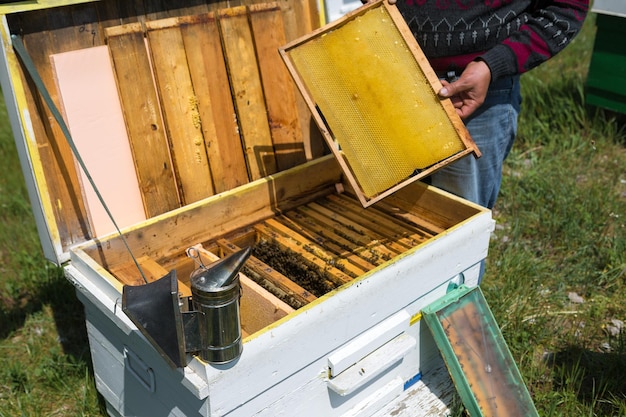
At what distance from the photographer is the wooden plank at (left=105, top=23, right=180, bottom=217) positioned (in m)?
2.37

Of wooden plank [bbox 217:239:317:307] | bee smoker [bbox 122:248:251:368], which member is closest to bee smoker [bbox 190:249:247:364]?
bee smoker [bbox 122:248:251:368]

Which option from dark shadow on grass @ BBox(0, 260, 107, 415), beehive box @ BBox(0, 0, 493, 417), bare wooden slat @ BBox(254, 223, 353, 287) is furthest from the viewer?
dark shadow on grass @ BBox(0, 260, 107, 415)

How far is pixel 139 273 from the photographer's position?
2320mm

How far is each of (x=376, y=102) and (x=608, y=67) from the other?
303cm

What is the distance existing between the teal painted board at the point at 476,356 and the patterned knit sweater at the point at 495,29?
885 millimetres

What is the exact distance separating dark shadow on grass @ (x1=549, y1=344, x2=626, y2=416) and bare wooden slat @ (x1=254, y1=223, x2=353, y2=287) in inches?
44.1

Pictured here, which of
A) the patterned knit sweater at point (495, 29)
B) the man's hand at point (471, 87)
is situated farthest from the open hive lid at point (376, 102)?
the patterned knit sweater at point (495, 29)

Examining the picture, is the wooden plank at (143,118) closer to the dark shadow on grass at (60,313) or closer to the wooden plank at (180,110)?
the wooden plank at (180,110)

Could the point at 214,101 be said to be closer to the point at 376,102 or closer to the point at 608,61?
the point at 376,102

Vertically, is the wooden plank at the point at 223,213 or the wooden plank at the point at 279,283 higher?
the wooden plank at the point at 223,213

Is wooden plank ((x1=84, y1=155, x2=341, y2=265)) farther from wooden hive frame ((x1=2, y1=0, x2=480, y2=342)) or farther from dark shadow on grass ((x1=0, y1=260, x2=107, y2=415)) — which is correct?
dark shadow on grass ((x1=0, y1=260, x2=107, y2=415))

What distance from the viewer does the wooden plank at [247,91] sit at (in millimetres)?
2631

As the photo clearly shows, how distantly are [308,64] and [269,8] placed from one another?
1.52 ft

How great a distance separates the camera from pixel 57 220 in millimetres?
2318
